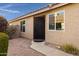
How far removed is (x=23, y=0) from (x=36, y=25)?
1.55m

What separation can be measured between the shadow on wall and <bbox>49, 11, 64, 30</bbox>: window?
6.18 feet

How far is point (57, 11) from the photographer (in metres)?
11.9

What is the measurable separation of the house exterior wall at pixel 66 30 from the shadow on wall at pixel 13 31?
0.22 meters

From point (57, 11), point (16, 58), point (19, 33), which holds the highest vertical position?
point (57, 11)

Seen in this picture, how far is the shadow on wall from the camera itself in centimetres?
1084

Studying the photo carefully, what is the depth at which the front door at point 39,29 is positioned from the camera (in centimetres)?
1124

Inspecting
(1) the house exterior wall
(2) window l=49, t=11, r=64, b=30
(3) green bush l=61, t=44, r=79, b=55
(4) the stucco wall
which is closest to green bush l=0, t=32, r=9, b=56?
(1) the house exterior wall

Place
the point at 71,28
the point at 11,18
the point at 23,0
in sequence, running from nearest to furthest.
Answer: the point at 23,0, the point at 11,18, the point at 71,28

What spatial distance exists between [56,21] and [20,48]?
9.29 ft

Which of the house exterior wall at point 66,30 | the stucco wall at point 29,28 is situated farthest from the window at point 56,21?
the stucco wall at point 29,28

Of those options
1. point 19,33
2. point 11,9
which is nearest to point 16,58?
point 19,33

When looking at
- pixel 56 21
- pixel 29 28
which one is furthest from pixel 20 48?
pixel 56 21

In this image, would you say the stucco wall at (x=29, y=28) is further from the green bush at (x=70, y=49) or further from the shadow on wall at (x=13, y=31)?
the green bush at (x=70, y=49)

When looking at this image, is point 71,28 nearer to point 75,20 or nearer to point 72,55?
point 75,20
